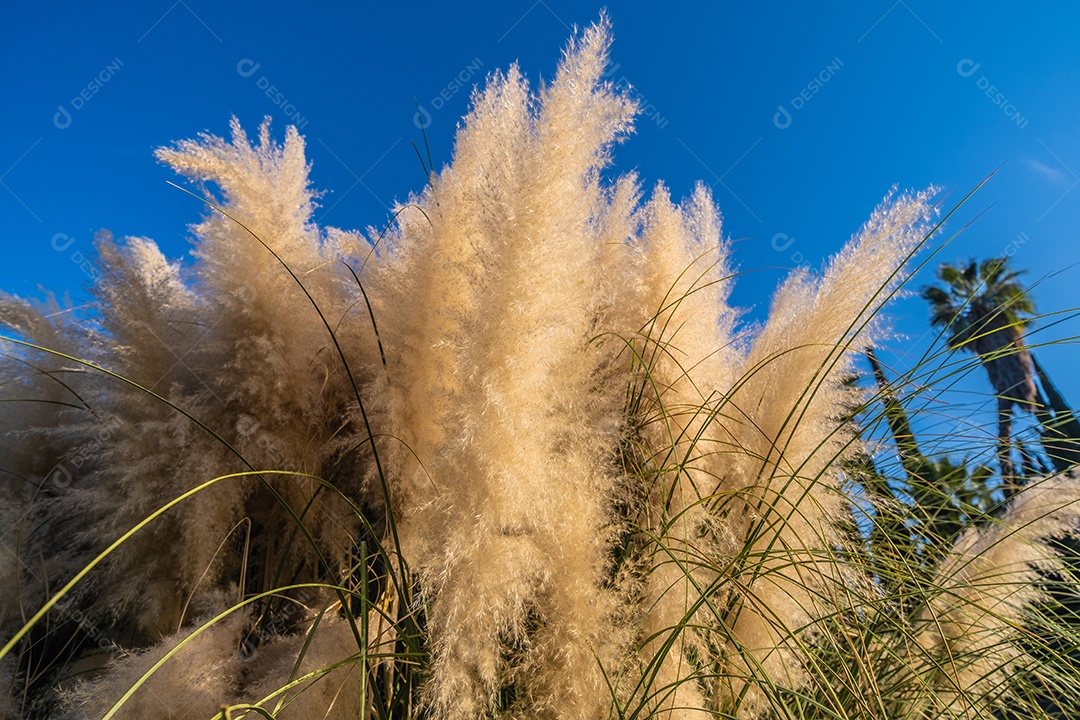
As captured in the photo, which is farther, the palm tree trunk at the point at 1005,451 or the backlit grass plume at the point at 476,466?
the palm tree trunk at the point at 1005,451

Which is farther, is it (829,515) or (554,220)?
(829,515)

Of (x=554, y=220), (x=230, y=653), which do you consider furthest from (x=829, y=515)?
(x=230, y=653)

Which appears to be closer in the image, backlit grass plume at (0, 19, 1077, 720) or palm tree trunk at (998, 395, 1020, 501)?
backlit grass plume at (0, 19, 1077, 720)

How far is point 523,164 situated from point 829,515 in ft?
Answer: 3.13

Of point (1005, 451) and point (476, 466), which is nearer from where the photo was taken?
point (476, 466)

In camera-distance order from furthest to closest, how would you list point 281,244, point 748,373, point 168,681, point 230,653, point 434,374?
point 281,244
point 748,373
point 434,374
point 230,653
point 168,681

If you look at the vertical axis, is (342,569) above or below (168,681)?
above

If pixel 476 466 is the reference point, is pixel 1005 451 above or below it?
above

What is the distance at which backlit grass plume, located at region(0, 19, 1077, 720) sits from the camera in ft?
3.39

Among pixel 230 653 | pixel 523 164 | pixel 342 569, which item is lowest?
pixel 230 653

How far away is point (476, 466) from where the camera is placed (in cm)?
100

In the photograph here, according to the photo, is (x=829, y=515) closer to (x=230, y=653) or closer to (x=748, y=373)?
(x=748, y=373)

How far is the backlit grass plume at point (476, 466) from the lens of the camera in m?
1.03

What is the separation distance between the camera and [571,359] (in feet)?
3.80
